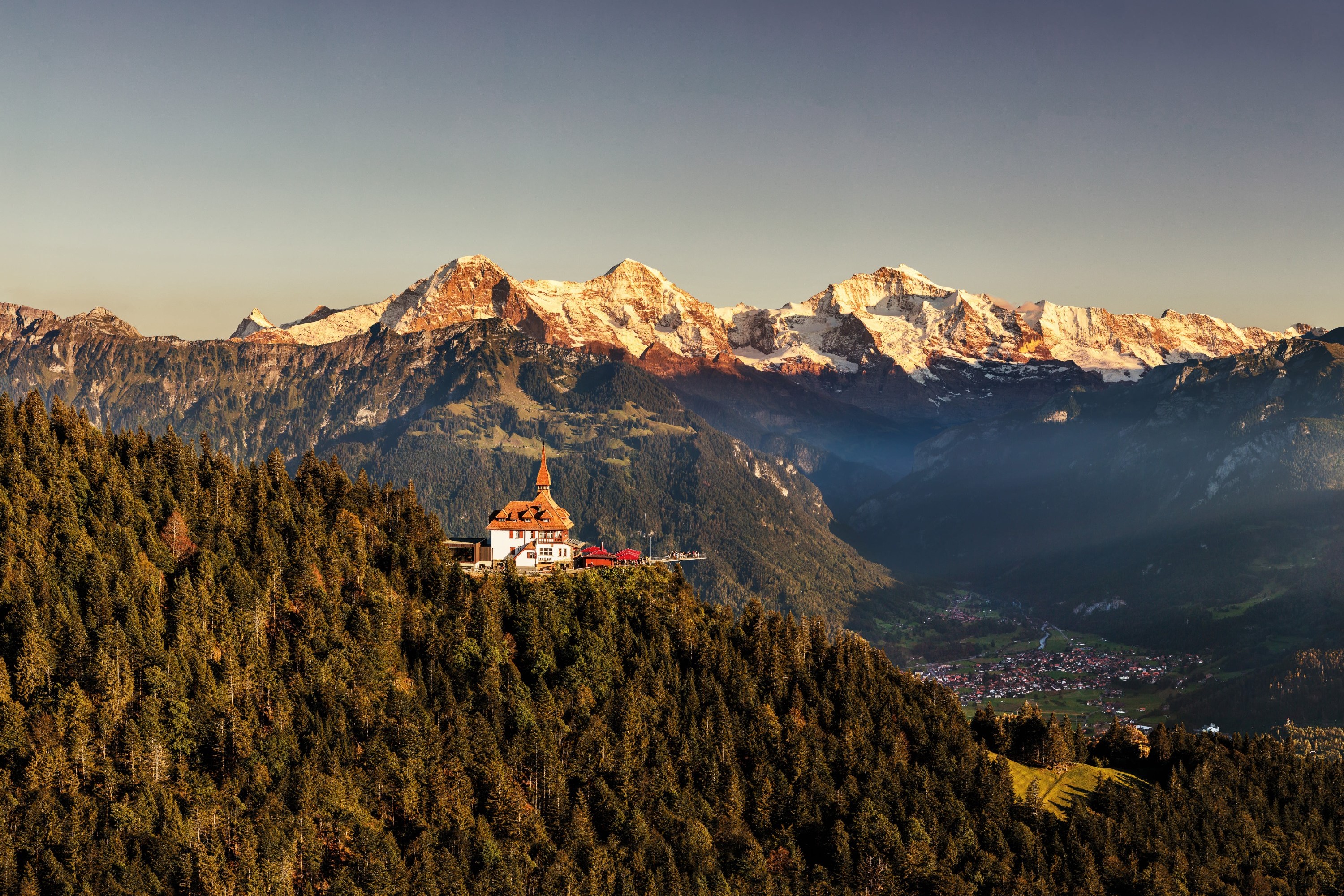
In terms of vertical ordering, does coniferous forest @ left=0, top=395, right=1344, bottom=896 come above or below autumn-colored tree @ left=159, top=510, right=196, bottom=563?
below

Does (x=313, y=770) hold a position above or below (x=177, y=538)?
below

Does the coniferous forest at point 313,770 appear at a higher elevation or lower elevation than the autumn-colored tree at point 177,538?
lower

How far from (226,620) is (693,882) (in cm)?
8208

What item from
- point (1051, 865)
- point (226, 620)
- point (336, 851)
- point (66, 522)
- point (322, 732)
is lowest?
point (1051, 865)

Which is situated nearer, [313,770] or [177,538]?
[313,770]

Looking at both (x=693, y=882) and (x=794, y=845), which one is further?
(x=794, y=845)

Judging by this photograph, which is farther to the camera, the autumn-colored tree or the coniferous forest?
the autumn-colored tree

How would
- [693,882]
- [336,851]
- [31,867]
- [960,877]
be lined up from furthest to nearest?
[960,877], [693,882], [336,851], [31,867]

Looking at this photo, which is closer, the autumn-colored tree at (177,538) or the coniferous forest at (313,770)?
the coniferous forest at (313,770)

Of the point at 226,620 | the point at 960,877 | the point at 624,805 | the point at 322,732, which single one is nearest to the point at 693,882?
the point at 624,805

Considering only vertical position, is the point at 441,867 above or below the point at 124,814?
below

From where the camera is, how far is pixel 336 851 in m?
168

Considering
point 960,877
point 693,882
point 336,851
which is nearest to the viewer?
point 336,851

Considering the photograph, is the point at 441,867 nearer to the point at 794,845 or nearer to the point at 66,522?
the point at 794,845
